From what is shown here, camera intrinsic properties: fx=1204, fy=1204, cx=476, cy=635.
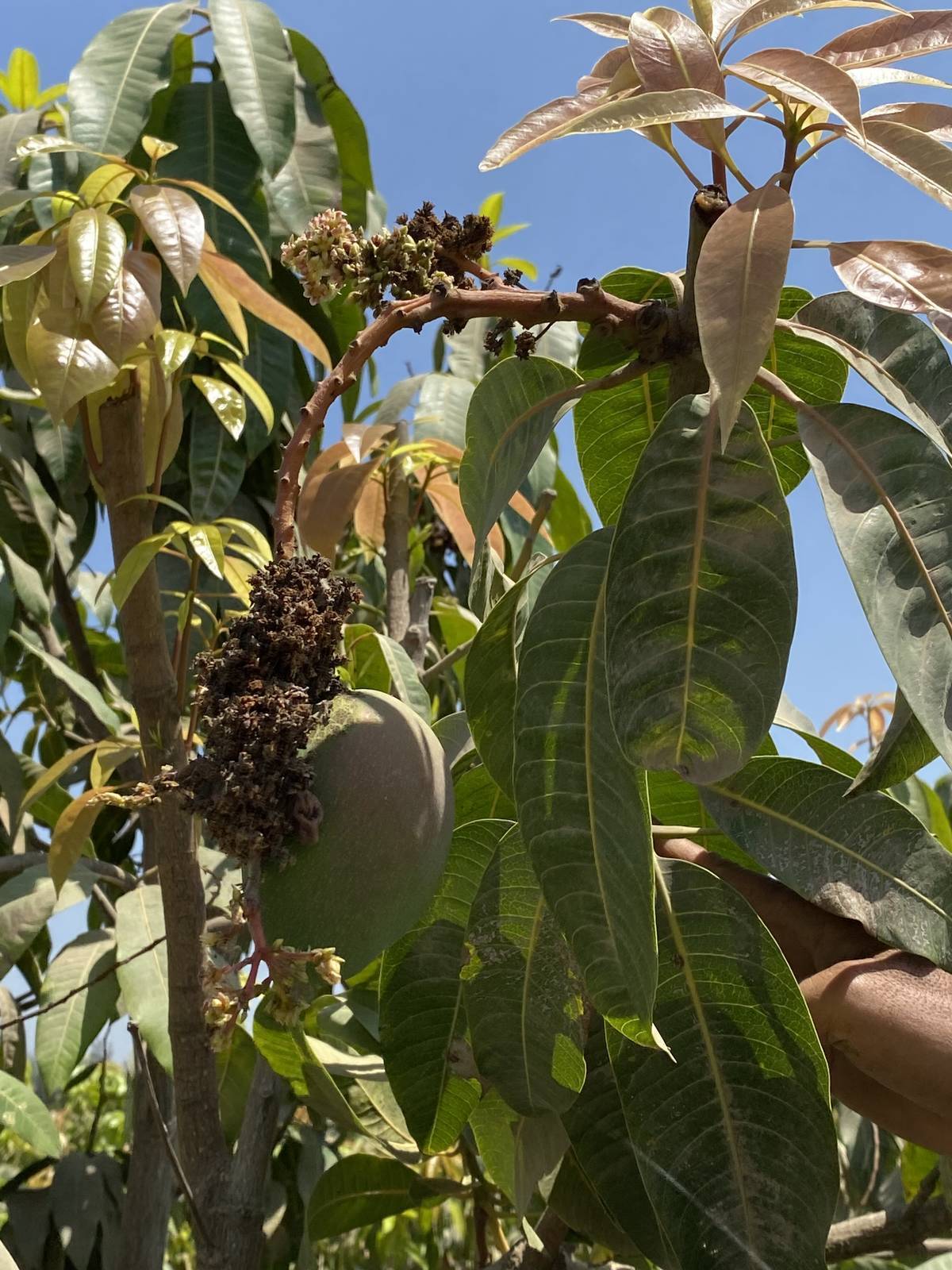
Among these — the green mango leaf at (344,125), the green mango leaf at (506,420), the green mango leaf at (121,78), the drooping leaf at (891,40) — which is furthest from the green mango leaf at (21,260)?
the green mango leaf at (344,125)

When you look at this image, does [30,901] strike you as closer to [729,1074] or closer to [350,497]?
[350,497]

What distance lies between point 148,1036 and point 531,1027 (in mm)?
551

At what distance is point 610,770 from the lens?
678 mm

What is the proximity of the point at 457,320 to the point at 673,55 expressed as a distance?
0.67 ft

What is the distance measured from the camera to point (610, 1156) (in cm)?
81

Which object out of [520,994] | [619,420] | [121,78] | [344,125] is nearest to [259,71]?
[121,78]

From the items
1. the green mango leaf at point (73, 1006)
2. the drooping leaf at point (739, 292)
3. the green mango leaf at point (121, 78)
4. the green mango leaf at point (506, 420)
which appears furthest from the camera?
the green mango leaf at point (121, 78)

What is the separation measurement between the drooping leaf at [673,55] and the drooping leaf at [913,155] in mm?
87

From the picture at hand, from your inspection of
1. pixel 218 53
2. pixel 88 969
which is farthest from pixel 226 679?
Answer: pixel 218 53

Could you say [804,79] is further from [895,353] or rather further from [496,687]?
[496,687]

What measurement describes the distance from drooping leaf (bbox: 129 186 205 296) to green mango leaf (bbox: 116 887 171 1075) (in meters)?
0.58

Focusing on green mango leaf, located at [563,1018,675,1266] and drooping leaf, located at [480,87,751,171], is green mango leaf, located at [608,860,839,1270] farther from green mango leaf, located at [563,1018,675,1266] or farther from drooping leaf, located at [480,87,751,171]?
drooping leaf, located at [480,87,751,171]

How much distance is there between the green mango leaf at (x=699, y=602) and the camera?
24.3 inches

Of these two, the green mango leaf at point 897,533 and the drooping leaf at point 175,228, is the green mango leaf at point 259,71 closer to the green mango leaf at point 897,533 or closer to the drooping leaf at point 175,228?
the drooping leaf at point 175,228
